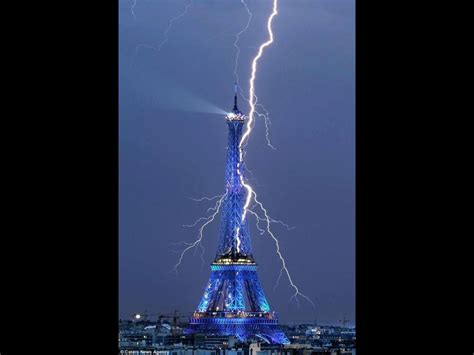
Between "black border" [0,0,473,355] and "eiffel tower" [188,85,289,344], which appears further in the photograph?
"eiffel tower" [188,85,289,344]
